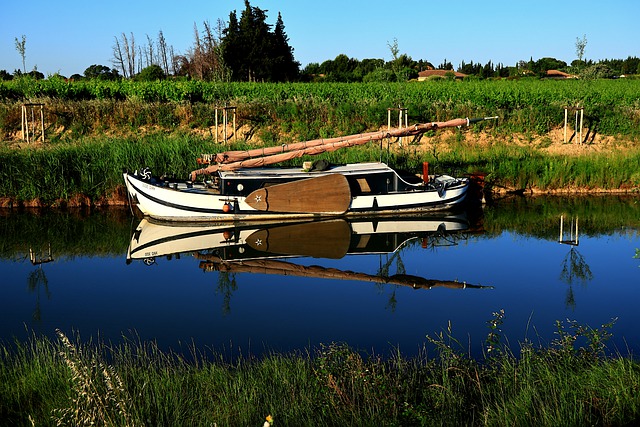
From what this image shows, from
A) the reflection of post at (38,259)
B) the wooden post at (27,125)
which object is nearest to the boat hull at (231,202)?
the reflection of post at (38,259)

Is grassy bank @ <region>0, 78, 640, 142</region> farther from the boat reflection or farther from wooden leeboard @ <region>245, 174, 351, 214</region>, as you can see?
the boat reflection

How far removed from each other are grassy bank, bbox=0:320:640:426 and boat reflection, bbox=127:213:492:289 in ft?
20.6

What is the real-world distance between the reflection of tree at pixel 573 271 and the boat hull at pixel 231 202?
227 inches

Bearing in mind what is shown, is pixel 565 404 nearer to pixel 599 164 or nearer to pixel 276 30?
pixel 599 164

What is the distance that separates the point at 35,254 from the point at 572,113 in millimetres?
24235

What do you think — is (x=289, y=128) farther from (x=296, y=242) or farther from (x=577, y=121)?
(x=296, y=242)

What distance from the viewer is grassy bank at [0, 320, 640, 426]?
23.4ft

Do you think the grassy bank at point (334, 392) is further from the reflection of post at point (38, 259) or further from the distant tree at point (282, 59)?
the distant tree at point (282, 59)

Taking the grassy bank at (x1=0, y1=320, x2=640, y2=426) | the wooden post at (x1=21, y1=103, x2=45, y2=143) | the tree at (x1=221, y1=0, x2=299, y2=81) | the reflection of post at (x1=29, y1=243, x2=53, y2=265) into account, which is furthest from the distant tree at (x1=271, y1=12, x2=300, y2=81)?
the grassy bank at (x1=0, y1=320, x2=640, y2=426)

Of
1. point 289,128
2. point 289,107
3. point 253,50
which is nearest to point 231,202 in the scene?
point 289,128

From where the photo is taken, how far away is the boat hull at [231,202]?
858 inches

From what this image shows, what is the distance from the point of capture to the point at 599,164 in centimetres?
2736

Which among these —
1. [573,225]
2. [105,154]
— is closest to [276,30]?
[105,154]

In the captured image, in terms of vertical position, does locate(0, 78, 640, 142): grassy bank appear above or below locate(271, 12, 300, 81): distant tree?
below
